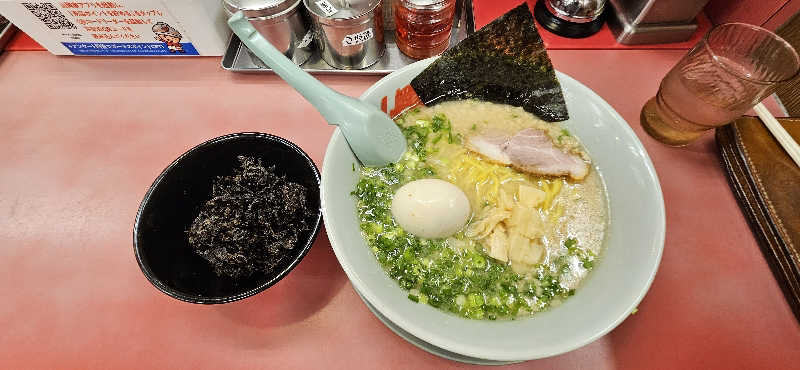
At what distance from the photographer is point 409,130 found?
4.24 feet

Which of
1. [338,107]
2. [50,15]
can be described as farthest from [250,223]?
[50,15]

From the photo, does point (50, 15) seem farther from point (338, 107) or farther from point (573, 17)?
point (573, 17)

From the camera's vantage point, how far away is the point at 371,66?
5.24 ft

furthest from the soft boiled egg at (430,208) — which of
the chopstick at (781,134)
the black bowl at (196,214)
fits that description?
the chopstick at (781,134)

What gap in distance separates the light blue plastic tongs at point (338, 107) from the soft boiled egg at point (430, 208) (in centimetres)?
16

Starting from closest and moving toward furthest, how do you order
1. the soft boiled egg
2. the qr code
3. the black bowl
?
the black bowl
the soft boiled egg
the qr code

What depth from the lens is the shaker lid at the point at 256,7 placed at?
51.6 inches

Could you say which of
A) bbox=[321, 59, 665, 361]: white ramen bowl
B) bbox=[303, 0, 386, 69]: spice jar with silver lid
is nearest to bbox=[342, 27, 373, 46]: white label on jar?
bbox=[303, 0, 386, 69]: spice jar with silver lid

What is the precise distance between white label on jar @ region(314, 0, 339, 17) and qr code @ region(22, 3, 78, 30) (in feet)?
3.48

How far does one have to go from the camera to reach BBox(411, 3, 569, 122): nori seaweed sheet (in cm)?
125

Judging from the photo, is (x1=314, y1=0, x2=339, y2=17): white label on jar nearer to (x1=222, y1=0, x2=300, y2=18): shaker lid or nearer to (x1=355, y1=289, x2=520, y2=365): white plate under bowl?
(x1=222, y1=0, x2=300, y2=18): shaker lid

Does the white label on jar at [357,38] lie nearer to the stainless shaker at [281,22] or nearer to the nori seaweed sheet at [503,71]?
the stainless shaker at [281,22]

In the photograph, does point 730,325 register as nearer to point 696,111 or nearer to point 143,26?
point 696,111

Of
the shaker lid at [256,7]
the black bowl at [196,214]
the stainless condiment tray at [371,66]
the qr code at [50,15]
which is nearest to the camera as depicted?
the black bowl at [196,214]
